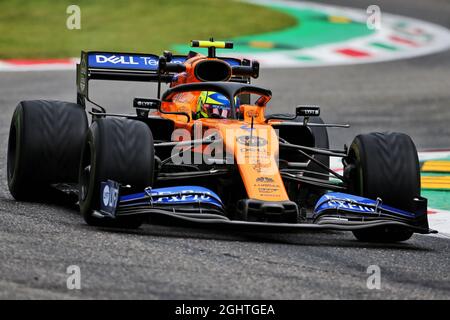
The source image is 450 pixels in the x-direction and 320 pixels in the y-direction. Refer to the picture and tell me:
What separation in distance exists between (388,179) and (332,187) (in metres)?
0.49

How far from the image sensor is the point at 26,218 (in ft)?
→ 29.5

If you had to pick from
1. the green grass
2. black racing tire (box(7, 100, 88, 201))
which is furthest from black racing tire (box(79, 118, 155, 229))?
the green grass

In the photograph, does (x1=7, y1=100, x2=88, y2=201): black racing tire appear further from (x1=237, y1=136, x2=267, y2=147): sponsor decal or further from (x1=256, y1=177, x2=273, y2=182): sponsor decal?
(x1=256, y1=177, x2=273, y2=182): sponsor decal

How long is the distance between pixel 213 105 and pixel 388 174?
5.39ft

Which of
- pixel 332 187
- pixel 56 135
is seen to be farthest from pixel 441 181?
pixel 56 135

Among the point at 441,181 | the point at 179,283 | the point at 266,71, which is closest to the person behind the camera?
the point at 179,283

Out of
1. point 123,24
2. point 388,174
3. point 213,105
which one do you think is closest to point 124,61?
point 213,105

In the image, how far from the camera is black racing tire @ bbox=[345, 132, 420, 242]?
9047 millimetres

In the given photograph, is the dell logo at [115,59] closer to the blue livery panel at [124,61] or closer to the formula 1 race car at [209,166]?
the blue livery panel at [124,61]

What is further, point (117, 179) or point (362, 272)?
point (117, 179)

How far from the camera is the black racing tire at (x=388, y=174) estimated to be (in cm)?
905

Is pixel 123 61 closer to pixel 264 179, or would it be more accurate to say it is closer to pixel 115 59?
pixel 115 59

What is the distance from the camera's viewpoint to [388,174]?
29.8 ft
